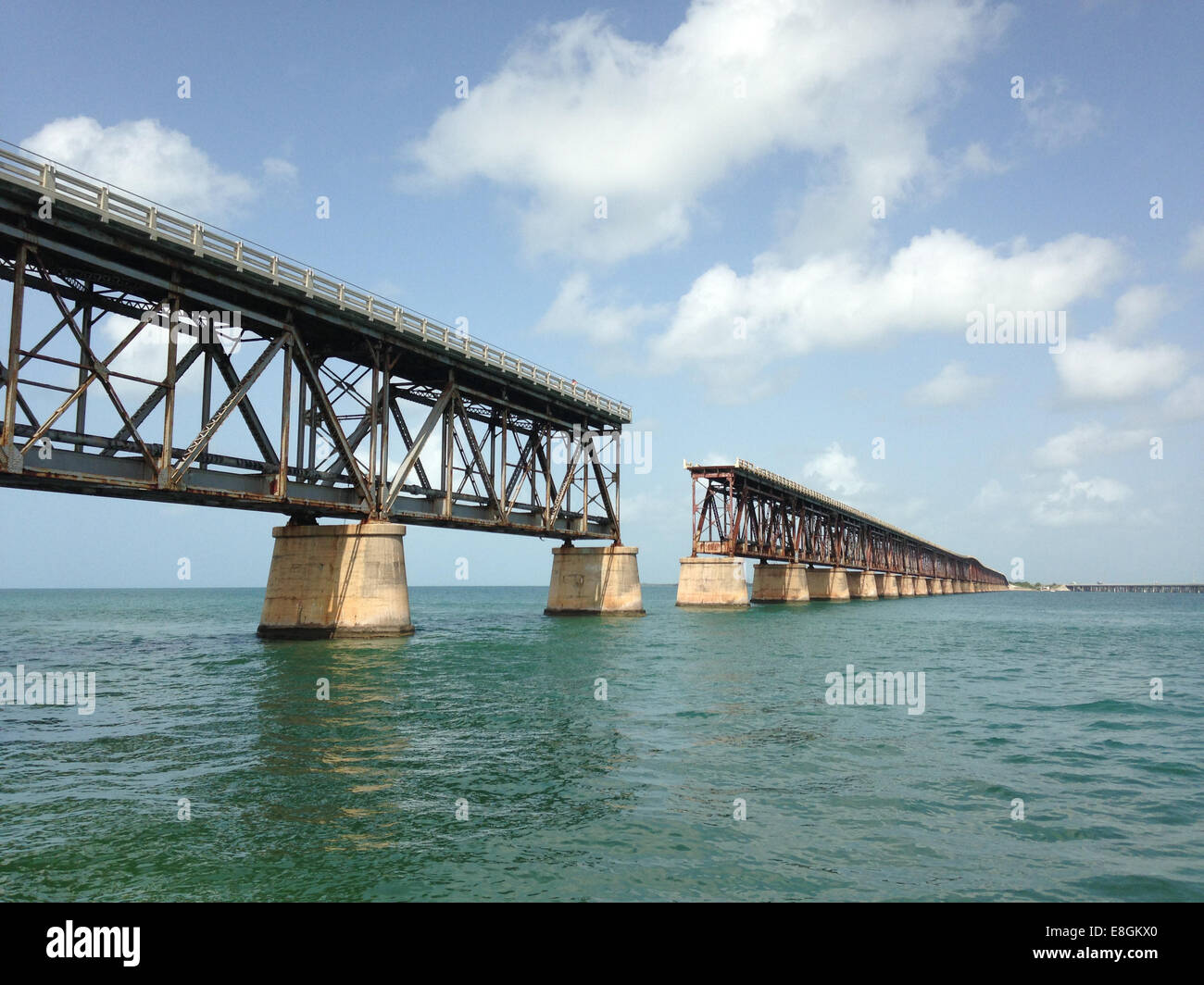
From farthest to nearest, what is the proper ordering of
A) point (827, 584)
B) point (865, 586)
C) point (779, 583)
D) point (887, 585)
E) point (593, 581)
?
point (887, 585) < point (865, 586) < point (827, 584) < point (779, 583) < point (593, 581)

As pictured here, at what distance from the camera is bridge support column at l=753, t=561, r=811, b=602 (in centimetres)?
10638

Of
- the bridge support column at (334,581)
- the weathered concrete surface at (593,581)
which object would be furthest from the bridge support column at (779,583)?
→ the bridge support column at (334,581)

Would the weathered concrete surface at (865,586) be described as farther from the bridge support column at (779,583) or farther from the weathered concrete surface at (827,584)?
the bridge support column at (779,583)

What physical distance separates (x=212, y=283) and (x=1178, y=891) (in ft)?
108

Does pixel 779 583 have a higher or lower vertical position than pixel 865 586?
higher

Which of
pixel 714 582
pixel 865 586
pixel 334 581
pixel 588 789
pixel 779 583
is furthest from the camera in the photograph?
pixel 865 586

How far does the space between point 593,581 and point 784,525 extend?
154ft

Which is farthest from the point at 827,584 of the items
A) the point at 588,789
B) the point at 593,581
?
the point at 588,789

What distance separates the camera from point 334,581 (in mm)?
37656

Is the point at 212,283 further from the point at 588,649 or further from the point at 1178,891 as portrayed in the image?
the point at 1178,891

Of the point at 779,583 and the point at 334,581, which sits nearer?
the point at 334,581

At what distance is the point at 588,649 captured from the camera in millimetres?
39031

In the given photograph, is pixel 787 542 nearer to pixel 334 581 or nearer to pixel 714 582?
pixel 714 582
